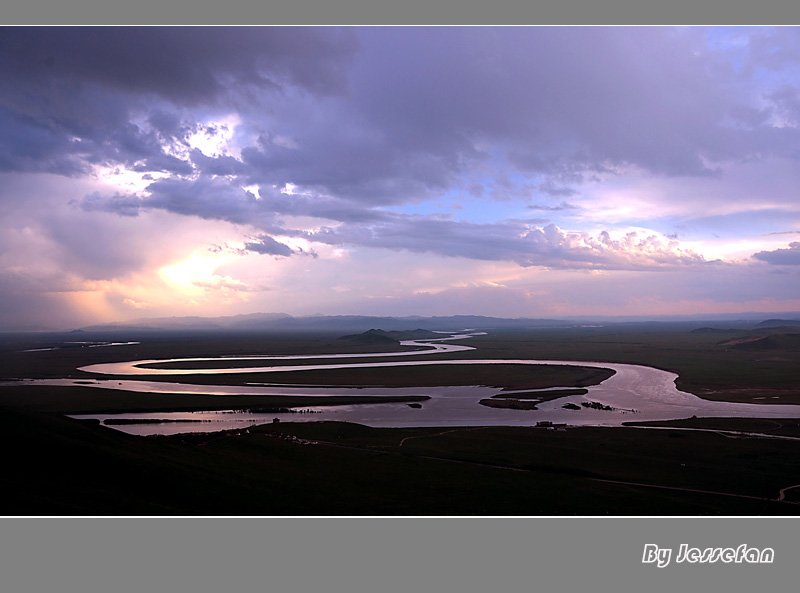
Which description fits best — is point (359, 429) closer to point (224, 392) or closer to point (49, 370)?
point (224, 392)

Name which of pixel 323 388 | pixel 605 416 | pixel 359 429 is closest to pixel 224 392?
pixel 323 388

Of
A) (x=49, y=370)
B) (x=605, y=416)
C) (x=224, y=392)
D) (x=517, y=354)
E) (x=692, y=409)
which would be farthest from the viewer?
(x=517, y=354)

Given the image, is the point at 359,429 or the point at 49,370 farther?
the point at 49,370

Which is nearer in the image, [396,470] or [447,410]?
[396,470]

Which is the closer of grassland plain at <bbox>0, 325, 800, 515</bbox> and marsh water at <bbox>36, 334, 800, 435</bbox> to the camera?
grassland plain at <bbox>0, 325, 800, 515</bbox>

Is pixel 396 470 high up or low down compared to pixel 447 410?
up

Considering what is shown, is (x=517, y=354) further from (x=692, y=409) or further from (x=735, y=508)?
(x=735, y=508)

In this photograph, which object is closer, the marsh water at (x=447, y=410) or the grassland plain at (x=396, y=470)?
the grassland plain at (x=396, y=470)

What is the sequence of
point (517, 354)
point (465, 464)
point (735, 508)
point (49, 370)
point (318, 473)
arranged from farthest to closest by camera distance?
point (517, 354), point (49, 370), point (465, 464), point (318, 473), point (735, 508)
